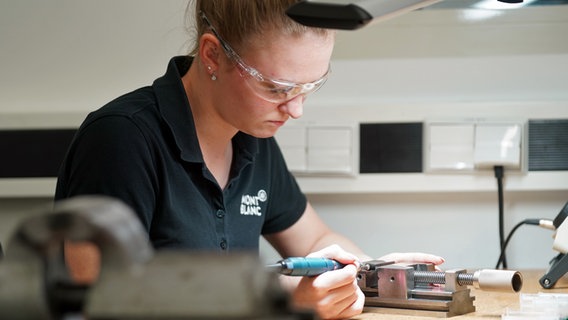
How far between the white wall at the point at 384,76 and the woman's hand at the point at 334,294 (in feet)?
2.05

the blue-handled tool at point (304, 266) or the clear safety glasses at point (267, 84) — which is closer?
the blue-handled tool at point (304, 266)

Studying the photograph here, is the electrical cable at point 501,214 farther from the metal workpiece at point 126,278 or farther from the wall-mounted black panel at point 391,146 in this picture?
the metal workpiece at point 126,278

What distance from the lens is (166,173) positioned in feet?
4.82

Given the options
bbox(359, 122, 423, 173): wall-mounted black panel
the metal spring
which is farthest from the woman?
bbox(359, 122, 423, 173): wall-mounted black panel

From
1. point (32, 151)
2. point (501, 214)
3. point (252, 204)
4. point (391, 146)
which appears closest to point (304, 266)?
point (252, 204)

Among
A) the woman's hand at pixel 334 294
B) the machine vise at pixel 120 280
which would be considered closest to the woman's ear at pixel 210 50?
the woman's hand at pixel 334 294

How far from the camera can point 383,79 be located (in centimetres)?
201

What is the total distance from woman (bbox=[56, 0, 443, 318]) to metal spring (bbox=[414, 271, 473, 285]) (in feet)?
0.36

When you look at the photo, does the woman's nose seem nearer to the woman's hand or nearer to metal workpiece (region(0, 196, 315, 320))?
the woman's hand

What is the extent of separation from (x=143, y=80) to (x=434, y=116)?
0.71m

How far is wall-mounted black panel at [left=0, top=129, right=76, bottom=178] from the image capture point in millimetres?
1990

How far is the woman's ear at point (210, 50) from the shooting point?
145cm

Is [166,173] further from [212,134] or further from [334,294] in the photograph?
[334,294]

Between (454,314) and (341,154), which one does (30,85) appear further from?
(454,314)
